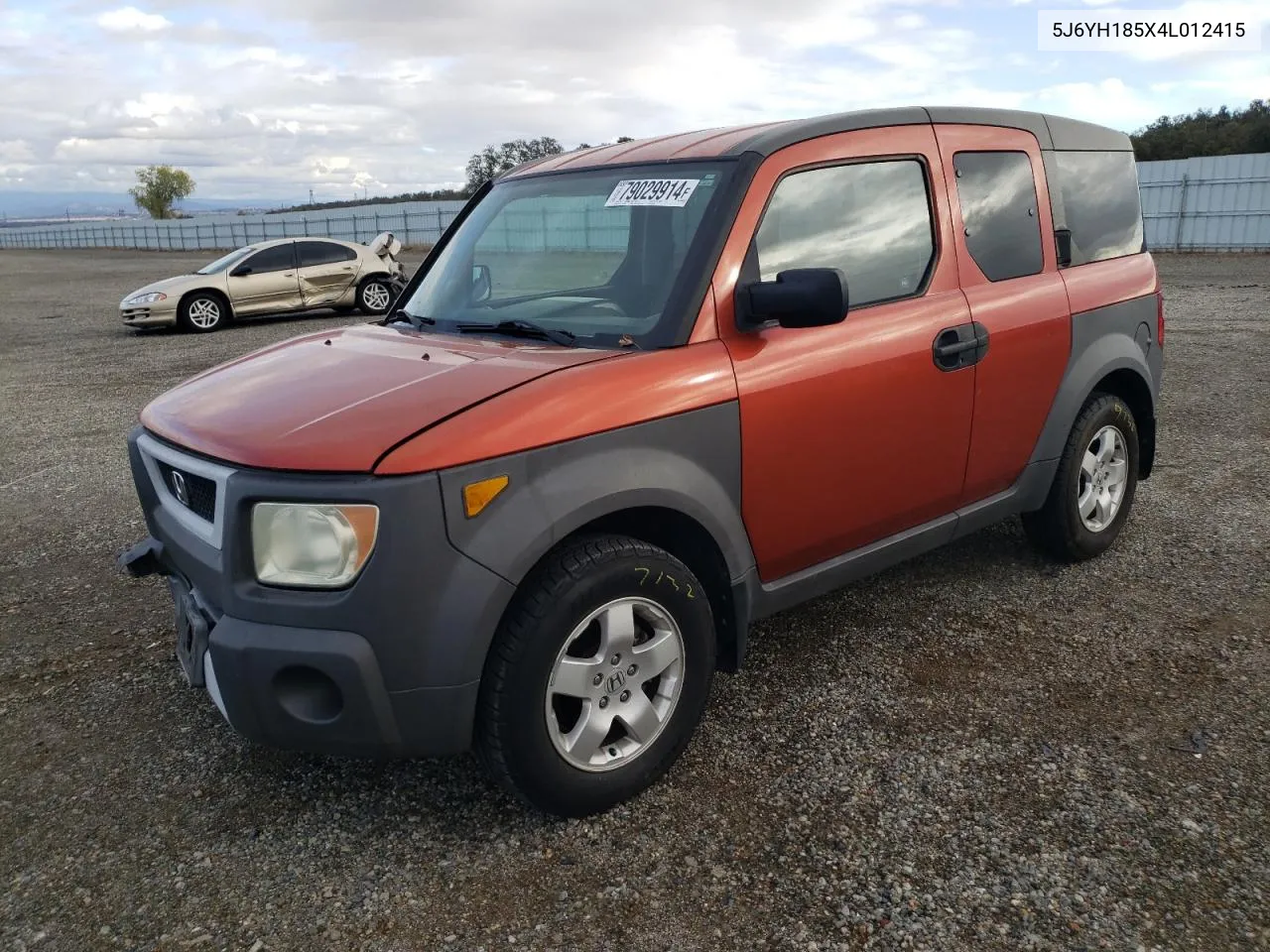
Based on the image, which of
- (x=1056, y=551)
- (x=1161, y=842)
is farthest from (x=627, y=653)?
(x=1056, y=551)

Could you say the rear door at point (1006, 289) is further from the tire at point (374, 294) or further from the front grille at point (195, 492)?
the tire at point (374, 294)

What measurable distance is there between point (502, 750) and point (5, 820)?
153 cm

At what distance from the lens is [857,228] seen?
3295 mm

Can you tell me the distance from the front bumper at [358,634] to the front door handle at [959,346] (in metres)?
1.84

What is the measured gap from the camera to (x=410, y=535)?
2270 mm

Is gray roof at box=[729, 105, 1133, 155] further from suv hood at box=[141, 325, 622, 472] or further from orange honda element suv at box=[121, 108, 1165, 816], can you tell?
suv hood at box=[141, 325, 622, 472]

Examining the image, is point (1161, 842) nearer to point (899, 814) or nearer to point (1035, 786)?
point (1035, 786)

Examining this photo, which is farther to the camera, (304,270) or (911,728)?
(304,270)

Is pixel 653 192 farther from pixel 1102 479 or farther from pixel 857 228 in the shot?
pixel 1102 479

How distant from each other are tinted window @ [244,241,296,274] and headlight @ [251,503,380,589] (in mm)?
14286

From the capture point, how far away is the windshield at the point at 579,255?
298 cm

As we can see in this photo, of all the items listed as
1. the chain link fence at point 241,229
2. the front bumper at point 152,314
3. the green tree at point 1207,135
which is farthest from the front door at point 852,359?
the green tree at point 1207,135

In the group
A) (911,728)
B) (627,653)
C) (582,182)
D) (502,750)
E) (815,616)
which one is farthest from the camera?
(815,616)

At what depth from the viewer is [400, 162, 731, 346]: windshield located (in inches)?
117
